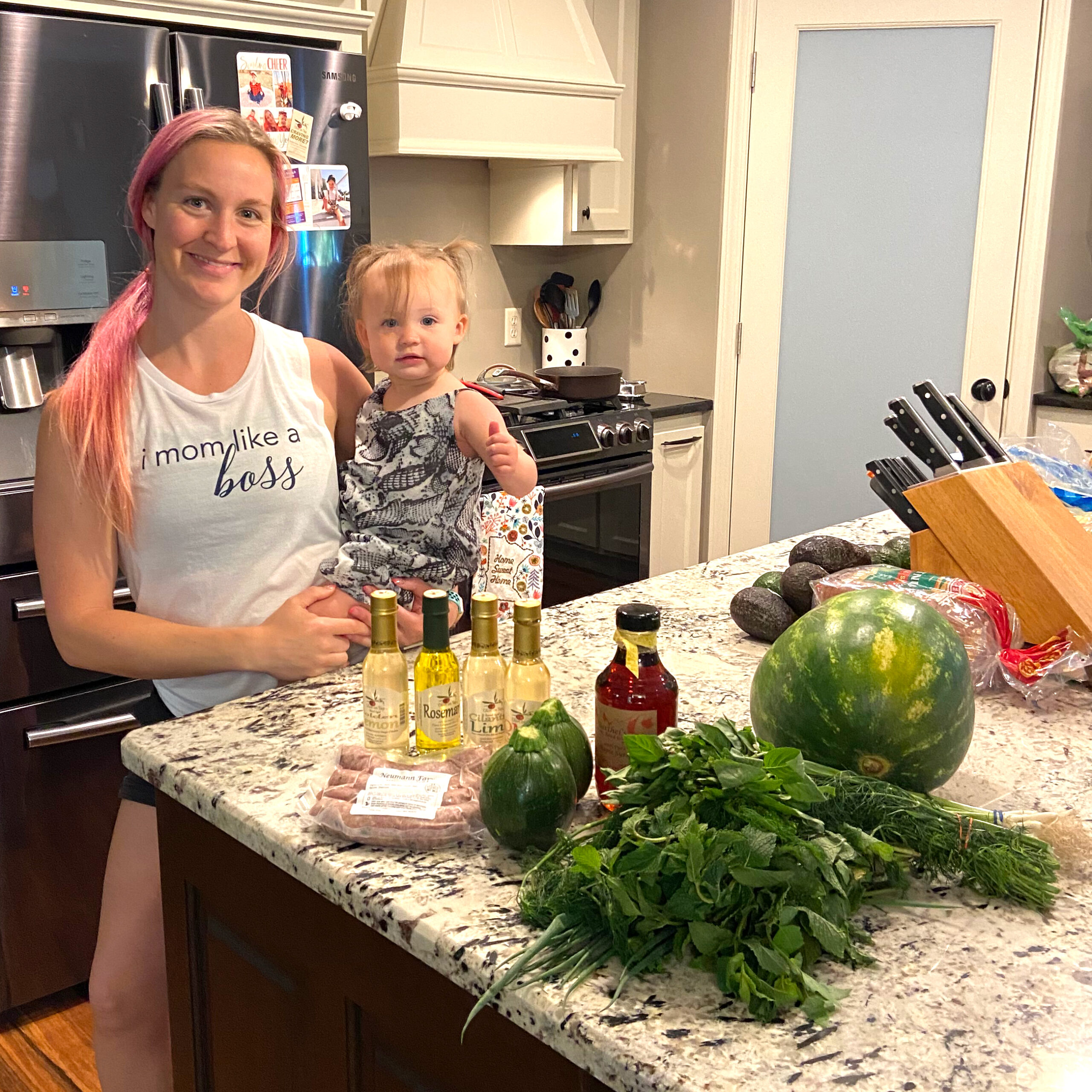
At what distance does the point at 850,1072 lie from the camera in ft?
2.44

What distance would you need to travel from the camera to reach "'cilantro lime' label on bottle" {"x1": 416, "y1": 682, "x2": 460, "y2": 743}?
1.14 metres

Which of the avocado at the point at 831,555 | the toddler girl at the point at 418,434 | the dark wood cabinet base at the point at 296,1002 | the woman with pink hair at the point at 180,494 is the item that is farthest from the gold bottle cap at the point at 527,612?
the avocado at the point at 831,555

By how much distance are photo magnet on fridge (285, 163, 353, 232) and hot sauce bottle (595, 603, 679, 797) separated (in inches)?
72.7

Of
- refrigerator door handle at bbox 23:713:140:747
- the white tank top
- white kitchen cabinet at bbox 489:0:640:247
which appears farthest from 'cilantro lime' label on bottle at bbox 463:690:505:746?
white kitchen cabinet at bbox 489:0:640:247

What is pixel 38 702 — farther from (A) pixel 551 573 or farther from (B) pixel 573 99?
(B) pixel 573 99

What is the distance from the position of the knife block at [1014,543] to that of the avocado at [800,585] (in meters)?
0.14

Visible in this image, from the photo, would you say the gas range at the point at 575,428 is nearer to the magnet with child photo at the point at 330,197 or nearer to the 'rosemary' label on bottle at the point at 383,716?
the magnet with child photo at the point at 330,197

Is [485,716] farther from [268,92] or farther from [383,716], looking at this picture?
[268,92]

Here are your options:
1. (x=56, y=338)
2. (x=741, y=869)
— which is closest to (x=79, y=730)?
(x=56, y=338)

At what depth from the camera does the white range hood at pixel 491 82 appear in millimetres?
3109

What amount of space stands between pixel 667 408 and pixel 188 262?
8.31 ft

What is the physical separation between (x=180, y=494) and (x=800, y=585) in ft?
2.68

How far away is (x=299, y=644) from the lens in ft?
4.66

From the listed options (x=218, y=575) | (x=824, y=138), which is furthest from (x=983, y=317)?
(x=218, y=575)
